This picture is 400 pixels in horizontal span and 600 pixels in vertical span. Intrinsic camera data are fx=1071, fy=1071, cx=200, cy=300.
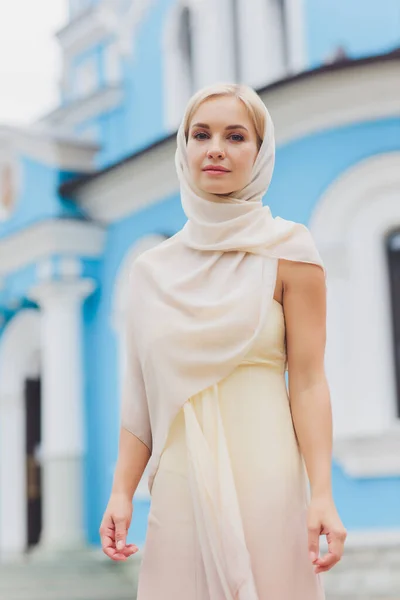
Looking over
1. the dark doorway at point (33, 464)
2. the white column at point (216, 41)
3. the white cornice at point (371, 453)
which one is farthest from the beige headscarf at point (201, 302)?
the dark doorway at point (33, 464)

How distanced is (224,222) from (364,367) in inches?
259

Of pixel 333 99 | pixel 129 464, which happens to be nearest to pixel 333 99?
pixel 333 99

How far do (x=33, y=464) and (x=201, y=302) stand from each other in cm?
1215

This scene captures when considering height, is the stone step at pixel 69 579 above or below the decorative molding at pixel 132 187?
below

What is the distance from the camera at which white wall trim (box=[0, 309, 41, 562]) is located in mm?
13602

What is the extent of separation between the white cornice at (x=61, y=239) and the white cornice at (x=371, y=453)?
421 cm

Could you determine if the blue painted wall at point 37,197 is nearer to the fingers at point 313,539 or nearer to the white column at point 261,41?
the white column at point 261,41

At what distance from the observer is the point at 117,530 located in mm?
2213

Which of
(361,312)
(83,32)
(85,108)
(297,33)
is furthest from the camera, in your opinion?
(83,32)

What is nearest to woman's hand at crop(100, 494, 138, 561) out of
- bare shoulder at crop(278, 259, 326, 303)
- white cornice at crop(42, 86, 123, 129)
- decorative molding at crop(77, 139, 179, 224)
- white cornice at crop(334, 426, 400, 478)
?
bare shoulder at crop(278, 259, 326, 303)

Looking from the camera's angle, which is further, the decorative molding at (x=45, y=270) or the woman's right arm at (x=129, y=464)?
the decorative molding at (x=45, y=270)

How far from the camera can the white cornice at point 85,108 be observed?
1488 cm

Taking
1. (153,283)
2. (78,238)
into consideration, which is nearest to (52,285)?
(78,238)

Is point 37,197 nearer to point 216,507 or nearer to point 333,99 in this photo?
point 333,99
